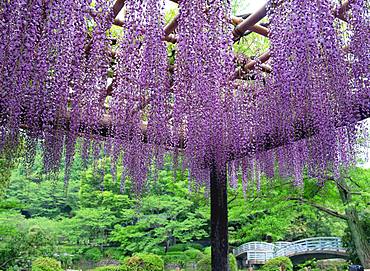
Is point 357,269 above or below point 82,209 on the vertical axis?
below

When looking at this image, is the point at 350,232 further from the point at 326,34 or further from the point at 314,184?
the point at 326,34

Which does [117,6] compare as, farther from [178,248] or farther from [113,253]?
[178,248]

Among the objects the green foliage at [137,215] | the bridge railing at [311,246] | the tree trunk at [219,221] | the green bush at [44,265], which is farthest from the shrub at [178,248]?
the tree trunk at [219,221]

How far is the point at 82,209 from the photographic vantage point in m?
10.5

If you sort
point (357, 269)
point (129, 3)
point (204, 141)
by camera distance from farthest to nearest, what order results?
point (357, 269), point (204, 141), point (129, 3)

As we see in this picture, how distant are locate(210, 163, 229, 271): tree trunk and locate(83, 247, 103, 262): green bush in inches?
334

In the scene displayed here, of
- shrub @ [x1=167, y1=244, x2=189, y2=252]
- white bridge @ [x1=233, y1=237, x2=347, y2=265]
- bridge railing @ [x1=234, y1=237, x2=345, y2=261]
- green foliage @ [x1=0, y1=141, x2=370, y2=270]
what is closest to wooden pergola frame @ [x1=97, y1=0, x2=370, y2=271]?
green foliage @ [x1=0, y1=141, x2=370, y2=270]

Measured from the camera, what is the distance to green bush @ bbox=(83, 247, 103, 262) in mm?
12195

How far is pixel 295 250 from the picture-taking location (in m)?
14.5

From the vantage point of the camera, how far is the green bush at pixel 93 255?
12195 millimetres

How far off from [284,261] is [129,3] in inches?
300

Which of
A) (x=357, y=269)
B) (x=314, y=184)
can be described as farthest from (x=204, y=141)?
(x=314, y=184)

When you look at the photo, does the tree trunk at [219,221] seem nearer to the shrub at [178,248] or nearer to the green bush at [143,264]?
the green bush at [143,264]

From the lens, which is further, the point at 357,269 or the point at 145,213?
the point at 145,213
